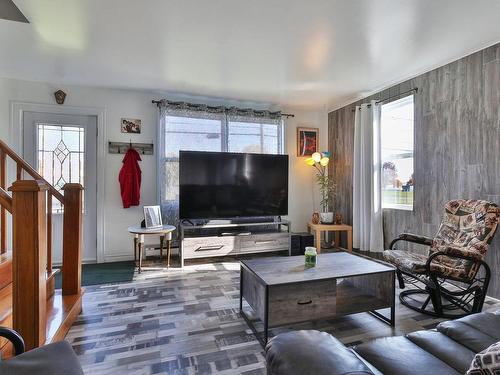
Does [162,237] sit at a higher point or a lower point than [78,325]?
higher

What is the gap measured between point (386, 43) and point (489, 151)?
4.47 ft

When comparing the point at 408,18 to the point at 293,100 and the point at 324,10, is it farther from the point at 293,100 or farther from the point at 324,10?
the point at 293,100

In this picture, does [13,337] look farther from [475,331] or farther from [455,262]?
[455,262]

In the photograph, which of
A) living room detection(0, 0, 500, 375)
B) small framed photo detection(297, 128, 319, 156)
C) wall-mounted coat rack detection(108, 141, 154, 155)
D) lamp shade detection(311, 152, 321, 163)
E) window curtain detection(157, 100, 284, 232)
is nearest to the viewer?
living room detection(0, 0, 500, 375)

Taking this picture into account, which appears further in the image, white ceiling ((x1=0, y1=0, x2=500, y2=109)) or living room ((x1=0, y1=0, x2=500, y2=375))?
white ceiling ((x1=0, y1=0, x2=500, y2=109))

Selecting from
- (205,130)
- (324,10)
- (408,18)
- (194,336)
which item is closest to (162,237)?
(205,130)

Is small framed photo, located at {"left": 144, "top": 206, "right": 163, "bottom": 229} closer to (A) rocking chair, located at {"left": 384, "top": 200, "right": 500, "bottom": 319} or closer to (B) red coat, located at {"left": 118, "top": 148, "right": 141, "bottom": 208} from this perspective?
(B) red coat, located at {"left": 118, "top": 148, "right": 141, "bottom": 208}

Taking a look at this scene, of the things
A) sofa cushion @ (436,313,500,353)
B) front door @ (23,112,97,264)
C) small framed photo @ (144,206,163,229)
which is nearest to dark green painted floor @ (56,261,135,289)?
front door @ (23,112,97,264)

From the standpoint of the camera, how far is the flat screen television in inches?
151

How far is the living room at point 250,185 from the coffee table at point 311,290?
2 cm

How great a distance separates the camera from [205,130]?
4.22m

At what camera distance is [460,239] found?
2578mm

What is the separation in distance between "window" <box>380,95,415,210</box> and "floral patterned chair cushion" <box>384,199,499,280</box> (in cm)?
79

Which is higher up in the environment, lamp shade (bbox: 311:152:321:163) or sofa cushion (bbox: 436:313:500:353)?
lamp shade (bbox: 311:152:321:163)
